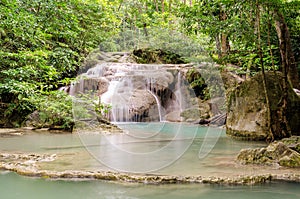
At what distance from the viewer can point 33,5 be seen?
23.1 feet

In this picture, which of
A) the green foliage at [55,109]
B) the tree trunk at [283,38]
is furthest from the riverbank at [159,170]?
the green foliage at [55,109]

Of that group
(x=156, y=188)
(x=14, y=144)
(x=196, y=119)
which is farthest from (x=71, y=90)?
(x=156, y=188)

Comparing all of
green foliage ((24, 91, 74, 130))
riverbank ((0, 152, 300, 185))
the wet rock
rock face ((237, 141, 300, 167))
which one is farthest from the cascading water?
riverbank ((0, 152, 300, 185))

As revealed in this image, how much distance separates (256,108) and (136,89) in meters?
5.74

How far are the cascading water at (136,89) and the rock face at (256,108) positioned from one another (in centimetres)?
346

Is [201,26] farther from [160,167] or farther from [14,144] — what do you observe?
[14,144]

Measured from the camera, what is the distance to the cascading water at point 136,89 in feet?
30.9

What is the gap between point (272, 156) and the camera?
311 centimetres

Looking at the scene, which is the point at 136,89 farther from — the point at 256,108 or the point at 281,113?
the point at 281,113

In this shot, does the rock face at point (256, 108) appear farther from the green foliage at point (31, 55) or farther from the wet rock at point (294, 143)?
the green foliage at point (31, 55)

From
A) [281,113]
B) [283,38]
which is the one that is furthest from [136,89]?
[281,113]

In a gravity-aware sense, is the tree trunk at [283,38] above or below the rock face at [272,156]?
above

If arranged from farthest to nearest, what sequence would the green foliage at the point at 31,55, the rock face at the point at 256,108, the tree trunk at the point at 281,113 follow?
the green foliage at the point at 31,55 < the rock face at the point at 256,108 < the tree trunk at the point at 281,113

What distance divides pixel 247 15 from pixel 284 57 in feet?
3.50
